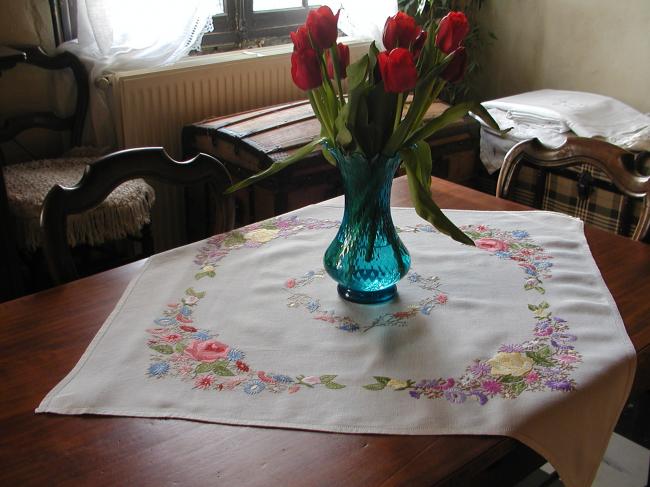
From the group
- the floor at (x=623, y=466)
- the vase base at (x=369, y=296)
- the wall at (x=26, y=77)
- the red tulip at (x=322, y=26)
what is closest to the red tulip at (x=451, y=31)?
the red tulip at (x=322, y=26)

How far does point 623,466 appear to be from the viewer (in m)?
1.80

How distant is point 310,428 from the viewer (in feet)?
2.80

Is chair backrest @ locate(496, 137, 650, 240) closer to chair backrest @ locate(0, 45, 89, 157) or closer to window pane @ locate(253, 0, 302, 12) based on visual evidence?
chair backrest @ locate(0, 45, 89, 157)

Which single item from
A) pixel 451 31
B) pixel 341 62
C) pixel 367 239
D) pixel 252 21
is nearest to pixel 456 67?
pixel 451 31

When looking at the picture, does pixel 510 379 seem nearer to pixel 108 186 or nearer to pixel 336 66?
pixel 336 66

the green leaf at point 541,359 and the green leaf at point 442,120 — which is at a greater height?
the green leaf at point 442,120

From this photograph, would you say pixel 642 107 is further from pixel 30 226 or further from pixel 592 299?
pixel 30 226

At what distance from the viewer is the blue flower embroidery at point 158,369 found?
95 centimetres

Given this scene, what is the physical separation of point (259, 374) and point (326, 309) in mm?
196

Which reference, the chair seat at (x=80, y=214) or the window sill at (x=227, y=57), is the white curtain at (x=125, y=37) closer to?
the window sill at (x=227, y=57)

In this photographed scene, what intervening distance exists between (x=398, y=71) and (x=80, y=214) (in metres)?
1.34

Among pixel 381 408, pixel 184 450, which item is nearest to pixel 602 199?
pixel 381 408

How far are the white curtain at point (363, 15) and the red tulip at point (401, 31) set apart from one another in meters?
2.00

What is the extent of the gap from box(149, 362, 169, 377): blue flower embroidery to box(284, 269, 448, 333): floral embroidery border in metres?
0.24
